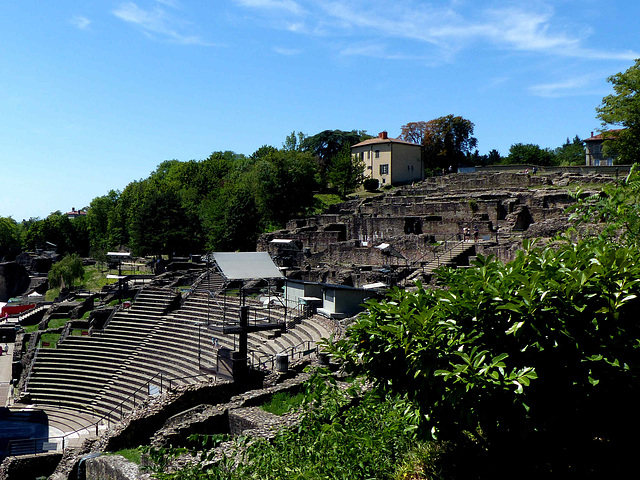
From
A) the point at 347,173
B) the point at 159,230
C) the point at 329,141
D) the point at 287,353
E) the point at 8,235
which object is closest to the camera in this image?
the point at 287,353

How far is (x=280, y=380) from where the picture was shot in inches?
729

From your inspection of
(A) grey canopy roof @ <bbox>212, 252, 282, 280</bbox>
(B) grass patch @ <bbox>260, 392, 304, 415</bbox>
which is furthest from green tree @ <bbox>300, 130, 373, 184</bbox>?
(B) grass patch @ <bbox>260, 392, 304, 415</bbox>

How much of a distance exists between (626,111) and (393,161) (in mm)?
28810

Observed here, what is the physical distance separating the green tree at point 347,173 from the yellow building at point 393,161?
1.82 m

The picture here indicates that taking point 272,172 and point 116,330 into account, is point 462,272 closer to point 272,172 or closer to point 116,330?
point 116,330

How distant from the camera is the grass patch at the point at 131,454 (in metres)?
14.7

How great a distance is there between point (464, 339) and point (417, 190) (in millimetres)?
44988

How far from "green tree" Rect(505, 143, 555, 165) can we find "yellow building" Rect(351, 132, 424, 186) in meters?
16.4

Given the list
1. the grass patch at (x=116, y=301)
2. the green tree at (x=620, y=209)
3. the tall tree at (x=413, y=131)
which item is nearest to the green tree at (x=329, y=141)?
the tall tree at (x=413, y=131)

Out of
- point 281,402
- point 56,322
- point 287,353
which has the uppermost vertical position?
point 281,402

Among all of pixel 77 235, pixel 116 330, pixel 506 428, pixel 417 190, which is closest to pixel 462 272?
pixel 506 428

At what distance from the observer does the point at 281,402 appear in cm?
1584

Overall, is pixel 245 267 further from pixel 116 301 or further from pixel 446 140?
pixel 446 140

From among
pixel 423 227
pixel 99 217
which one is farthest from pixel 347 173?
pixel 99 217
